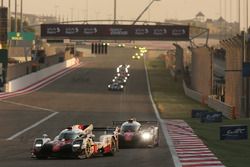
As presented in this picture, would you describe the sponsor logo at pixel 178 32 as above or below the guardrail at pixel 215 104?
above

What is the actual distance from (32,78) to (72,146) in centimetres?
7560

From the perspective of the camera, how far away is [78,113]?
59281mm

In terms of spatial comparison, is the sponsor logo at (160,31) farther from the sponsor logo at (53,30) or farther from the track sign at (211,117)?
the track sign at (211,117)

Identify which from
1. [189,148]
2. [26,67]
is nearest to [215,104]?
[189,148]

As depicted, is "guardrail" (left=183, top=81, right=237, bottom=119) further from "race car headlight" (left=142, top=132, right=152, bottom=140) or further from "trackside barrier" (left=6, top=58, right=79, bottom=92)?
"race car headlight" (left=142, top=132, right=152, bottom=140)

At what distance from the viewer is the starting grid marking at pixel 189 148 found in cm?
2694

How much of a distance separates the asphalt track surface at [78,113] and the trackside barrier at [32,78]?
2.54 m

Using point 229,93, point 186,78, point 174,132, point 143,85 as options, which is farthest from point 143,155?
point 186,78

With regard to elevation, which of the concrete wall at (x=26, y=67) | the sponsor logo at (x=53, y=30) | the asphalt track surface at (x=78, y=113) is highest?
the sponsor logo at (x=53, y=30)

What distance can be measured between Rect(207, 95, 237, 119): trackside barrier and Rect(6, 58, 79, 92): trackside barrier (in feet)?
84.5

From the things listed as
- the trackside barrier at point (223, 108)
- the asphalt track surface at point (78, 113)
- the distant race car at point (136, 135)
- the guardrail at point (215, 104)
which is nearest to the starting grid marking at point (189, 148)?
the asphalt track surface at point (78, 113)

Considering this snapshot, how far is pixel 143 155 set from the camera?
29203 mm

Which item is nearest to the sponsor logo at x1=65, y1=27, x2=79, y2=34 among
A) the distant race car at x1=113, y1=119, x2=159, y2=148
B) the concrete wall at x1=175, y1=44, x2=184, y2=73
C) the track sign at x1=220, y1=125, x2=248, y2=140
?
the concrete wall at x1=175, y1=44, x2=184, y2=73

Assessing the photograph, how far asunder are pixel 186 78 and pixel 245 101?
58.8m
